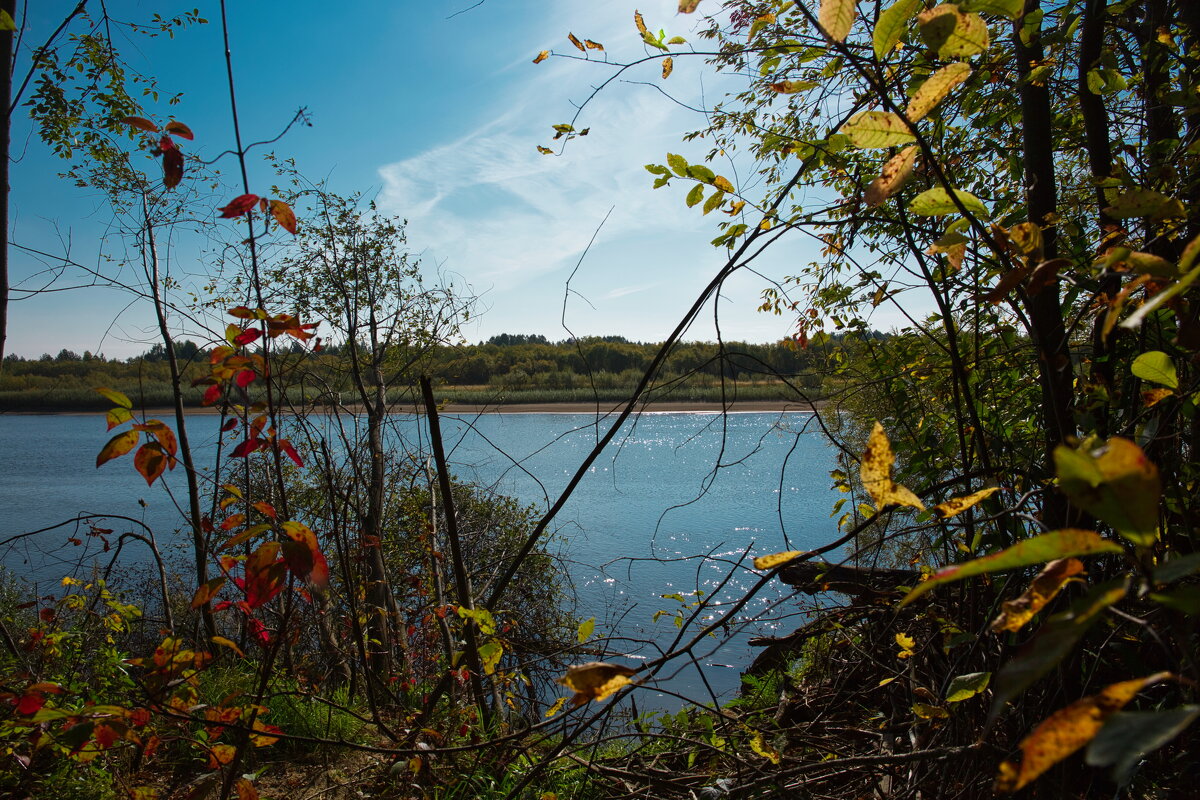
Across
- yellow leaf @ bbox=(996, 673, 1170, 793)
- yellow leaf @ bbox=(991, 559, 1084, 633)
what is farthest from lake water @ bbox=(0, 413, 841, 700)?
yellow leaf @ bbox=(996, 673, 1170, 793)

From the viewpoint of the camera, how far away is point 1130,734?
301mm

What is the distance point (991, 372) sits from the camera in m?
1.75

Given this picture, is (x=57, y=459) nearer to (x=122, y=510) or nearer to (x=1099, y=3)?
(x=122, y=510)

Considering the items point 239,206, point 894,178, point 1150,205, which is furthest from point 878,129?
point 239,206

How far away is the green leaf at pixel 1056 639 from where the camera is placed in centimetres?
32

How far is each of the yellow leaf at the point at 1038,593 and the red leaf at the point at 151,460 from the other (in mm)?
1173

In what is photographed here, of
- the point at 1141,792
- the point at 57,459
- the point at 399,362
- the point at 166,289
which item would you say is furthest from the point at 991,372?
the point at 57,459

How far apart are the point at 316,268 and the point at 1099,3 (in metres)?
7.14

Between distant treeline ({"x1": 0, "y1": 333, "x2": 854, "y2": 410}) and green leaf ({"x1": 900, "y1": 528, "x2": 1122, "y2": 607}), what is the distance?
0.76m

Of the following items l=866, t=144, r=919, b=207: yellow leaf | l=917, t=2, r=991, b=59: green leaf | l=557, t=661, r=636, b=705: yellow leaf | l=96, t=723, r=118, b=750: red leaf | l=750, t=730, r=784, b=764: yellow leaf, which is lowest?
l=750, t=730, r=784, b=764: yellow leaf

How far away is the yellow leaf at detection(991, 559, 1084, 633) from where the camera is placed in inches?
16.6

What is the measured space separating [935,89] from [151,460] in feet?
4.01

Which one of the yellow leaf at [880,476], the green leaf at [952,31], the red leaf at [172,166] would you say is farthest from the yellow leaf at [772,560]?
the red leaf at [172,166]

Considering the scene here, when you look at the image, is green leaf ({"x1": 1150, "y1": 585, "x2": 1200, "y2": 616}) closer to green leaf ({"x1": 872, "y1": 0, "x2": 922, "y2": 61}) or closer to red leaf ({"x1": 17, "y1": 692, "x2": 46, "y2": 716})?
green leaf ({"x1": 872, "y1": 0, "x2": 922, "y2": 61})
